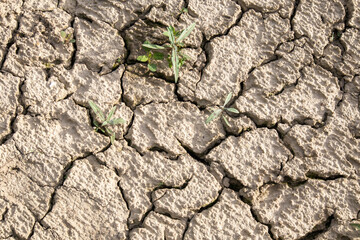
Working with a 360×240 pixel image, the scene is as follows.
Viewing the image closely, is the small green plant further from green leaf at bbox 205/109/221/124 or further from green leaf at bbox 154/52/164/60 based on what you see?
green leaf at bbox 205/109/221/124

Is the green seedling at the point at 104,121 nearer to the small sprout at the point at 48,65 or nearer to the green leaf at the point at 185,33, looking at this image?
the small sprout at the point at 48,65

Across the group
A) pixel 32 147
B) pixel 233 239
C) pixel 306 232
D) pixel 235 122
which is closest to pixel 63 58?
pixel 32 147

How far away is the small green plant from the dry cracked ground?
0.20ft

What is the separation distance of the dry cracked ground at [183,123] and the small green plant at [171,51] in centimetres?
6

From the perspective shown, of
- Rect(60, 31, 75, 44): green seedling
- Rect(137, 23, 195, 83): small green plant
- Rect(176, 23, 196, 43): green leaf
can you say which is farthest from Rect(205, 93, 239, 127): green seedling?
Rect(60, 31, 75, 44): green seedling

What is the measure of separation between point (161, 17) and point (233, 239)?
1.32 meters

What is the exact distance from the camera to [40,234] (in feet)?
6.76

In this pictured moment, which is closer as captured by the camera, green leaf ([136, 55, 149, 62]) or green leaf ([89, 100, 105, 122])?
green leaf ([89, 100, 105, 122])

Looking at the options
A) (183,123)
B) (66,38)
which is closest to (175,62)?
(183,123)

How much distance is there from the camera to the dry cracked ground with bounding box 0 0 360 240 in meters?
2.14

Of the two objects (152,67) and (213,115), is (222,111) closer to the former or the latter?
(213,115)

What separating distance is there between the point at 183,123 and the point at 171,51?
43 cm

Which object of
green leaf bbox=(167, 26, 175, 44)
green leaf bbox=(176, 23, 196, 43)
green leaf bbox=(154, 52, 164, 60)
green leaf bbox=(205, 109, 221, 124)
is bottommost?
green leaf bbox=(205, 109, 221, 124)

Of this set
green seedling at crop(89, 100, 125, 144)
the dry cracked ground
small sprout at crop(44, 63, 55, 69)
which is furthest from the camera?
small sprout at crop(44, 63, 55, 69)
